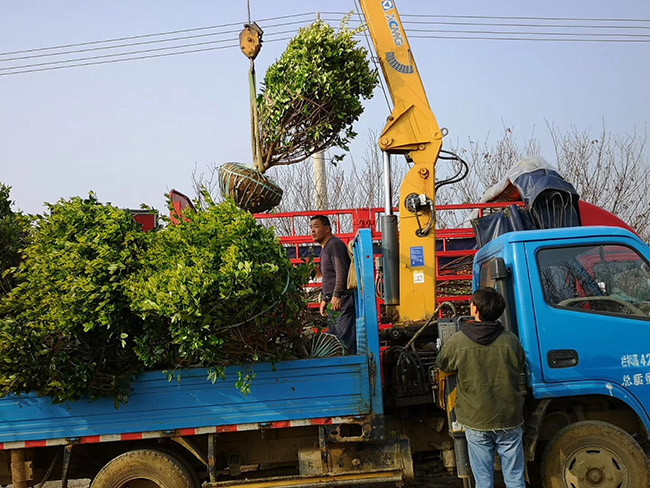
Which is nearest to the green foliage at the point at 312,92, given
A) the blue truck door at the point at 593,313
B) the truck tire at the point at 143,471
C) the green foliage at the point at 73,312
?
the green foliage at the point at 73,312

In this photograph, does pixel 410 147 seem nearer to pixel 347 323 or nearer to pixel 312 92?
pixel 312 92

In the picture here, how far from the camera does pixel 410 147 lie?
20.0ft

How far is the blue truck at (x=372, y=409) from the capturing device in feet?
14.4

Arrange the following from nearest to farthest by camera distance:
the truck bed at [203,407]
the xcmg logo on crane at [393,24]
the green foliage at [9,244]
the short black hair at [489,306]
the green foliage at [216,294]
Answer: the green foliage at [216,294] → the short black hair at [489,306] → the truck bed at [203,407] → the green foliage at [9,244] → the xcmg logo on crane at [393,24]

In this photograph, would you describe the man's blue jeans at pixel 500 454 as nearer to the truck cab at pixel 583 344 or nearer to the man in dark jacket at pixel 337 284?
the truck cab at pixel 583 344

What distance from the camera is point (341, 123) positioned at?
5.56m

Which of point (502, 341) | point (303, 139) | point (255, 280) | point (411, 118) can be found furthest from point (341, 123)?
point (502, 341)

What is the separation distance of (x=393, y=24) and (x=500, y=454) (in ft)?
14.0

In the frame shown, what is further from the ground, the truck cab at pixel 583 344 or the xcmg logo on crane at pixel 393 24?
the xcmg logo on crane at pixel 393 24

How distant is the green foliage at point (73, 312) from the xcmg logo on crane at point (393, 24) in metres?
3.36

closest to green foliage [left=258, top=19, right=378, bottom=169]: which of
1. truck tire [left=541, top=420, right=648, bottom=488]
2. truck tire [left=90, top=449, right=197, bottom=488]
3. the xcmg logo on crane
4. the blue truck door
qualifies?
the xcmg logo on crane

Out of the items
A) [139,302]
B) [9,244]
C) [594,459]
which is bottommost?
[594,459]

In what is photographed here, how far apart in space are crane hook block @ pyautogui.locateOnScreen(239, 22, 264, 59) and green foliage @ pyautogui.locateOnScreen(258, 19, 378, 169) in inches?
9.9

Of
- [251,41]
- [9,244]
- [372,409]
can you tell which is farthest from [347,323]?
Answer: [9,244]
